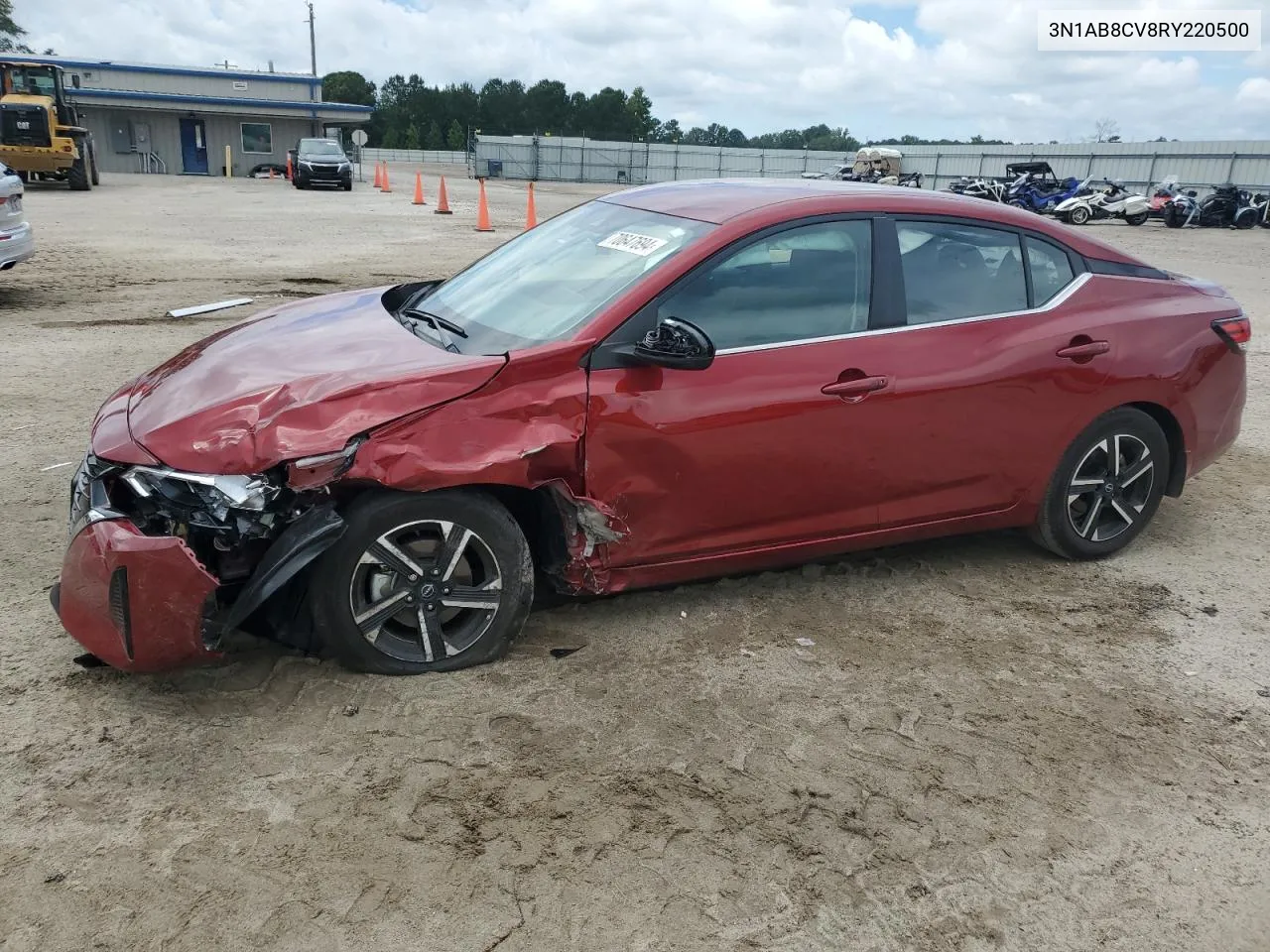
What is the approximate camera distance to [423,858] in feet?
8.68

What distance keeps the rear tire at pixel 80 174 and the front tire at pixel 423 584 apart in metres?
28.9

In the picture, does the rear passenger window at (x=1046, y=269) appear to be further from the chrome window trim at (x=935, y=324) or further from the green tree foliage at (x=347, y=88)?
the green tree foliage at (x=347, y=88)

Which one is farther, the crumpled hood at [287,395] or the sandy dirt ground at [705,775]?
the crumpled hood at [287,395]

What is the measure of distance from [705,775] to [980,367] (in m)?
2.10

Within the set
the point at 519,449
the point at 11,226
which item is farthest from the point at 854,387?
the point at 11,226

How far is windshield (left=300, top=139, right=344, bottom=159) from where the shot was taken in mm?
33094

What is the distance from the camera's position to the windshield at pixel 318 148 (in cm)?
3309

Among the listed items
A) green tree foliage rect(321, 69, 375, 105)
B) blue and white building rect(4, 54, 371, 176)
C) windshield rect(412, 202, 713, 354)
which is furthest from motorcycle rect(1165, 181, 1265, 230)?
green tree foliage rect(321, 69, 375, 105)

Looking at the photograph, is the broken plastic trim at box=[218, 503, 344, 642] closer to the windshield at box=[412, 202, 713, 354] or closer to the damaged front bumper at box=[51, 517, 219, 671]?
the damaged front bumper at box=[51, 517, 219, 671]

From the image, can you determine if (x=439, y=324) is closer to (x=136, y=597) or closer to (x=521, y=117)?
(x=136, y=597)

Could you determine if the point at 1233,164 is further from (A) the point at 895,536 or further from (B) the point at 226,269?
(A) the point at 895,536

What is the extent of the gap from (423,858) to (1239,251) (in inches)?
910

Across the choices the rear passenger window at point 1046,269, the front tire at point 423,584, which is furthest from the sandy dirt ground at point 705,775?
the rear passenger window at point 1046,269

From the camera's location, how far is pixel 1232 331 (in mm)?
4746
